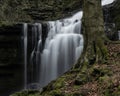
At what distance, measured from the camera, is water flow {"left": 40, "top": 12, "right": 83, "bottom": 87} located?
20672 mm

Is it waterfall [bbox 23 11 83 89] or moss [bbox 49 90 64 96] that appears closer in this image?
moss [bbox 49 90 64 96]

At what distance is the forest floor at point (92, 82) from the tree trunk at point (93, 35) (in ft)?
1.16

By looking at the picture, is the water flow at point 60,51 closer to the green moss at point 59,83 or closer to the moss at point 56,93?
the green moss at point 59,83

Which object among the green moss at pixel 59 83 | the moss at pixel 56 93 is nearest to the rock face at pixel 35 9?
the green moss at pixel 59 83

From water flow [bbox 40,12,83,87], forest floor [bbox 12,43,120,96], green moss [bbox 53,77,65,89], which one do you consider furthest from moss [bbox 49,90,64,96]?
water flow [bbox 40,12,83,87]

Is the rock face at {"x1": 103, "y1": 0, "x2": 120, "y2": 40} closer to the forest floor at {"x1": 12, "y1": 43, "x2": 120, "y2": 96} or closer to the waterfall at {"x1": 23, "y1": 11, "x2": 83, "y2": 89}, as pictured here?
the waterfall at {"x1": 23, "y1": 11, "x2": 83, "y2": 89}

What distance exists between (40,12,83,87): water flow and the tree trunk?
755 centimetres

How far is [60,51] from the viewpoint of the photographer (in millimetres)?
21031

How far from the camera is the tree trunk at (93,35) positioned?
39.4ft

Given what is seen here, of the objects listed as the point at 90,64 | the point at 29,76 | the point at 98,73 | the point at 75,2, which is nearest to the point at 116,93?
the point at 98,73

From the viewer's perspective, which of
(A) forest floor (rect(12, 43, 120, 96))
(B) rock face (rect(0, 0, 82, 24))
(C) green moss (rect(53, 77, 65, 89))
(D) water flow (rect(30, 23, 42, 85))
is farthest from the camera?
(B) rock face (rect(0, 0, 82, 24))

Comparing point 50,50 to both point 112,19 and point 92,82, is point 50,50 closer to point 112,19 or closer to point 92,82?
point 112,19

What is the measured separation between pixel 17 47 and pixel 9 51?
2.06 feet

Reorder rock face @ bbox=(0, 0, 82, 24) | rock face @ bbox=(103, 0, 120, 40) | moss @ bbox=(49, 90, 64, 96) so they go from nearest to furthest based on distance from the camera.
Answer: moss @ bbox=(49, 90, 64, 96) → rock face @ bbox=(103, 0, 120, 40) → rock face @ bbox=(0, 0, 82, 24)
